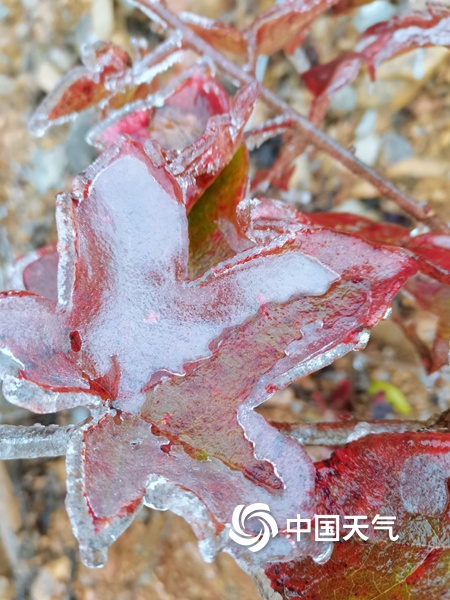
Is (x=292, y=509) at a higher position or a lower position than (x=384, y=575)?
higher

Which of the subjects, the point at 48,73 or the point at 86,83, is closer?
the point at 86,83

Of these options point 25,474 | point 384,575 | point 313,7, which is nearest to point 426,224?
point 313,7

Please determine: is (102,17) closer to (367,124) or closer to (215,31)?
(215,31)

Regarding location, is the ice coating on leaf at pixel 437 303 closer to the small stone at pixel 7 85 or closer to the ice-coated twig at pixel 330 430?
the ice-coated twig at pixel 330 430

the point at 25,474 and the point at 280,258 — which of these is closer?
the point at 280,258

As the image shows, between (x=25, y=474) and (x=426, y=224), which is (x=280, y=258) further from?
(x=25, y=474)
